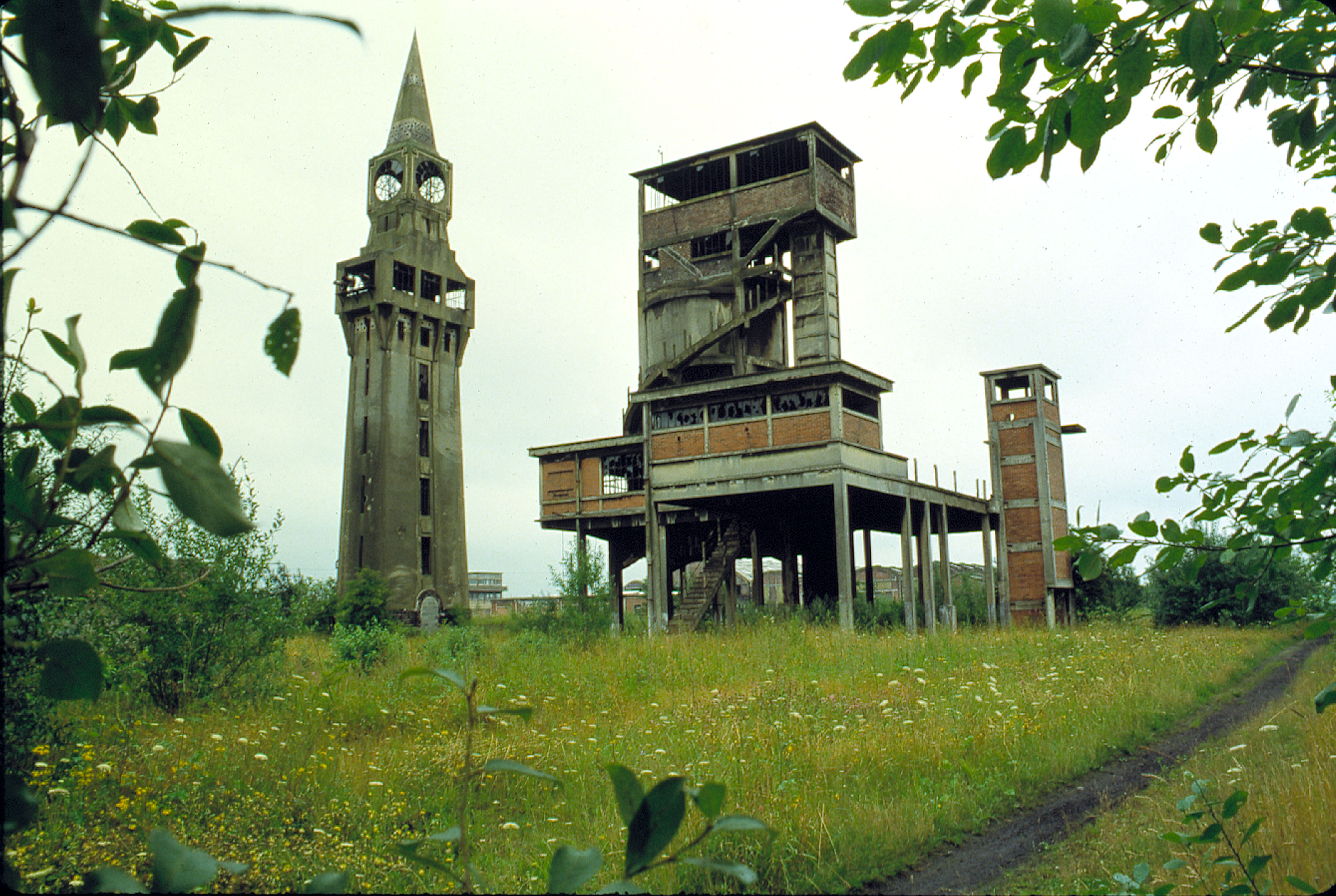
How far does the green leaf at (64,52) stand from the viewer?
595mm

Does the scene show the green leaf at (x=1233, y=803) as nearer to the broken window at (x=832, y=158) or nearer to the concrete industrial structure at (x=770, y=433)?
the concrete industrial structure at (x=770, y=433)

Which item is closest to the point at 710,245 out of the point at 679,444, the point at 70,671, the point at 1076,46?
the point at 679,444

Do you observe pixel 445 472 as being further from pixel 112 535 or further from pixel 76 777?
pixel 112 535

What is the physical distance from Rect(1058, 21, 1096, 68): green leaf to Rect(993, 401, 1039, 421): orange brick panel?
78.2ft

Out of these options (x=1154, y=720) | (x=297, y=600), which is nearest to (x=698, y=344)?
(x=297, y=600)

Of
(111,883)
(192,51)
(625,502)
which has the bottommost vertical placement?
(111,883)

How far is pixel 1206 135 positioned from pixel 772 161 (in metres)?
22.6

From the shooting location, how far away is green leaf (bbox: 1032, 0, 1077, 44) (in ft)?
5.46

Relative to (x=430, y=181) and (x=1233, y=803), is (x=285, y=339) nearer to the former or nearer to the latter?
Answer: (x=1233, y=803)

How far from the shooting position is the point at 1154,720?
401 inches

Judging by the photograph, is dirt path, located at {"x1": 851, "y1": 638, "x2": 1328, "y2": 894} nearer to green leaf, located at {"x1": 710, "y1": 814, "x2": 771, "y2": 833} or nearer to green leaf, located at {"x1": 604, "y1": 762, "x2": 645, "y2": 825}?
green leaf, located at {"x1": 710, "y1": 814, "x2": 771, "y2": 833}

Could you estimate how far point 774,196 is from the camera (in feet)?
76.3

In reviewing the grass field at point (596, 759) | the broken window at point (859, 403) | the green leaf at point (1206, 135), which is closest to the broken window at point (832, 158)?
the broken window at point (859, 403)

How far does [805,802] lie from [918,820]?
2.69 ft
